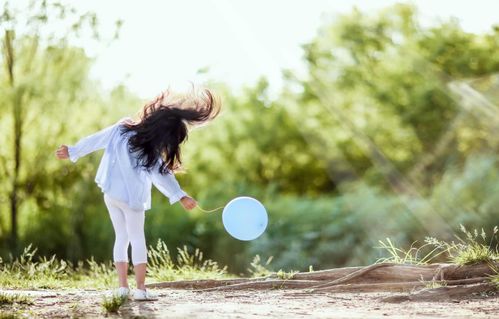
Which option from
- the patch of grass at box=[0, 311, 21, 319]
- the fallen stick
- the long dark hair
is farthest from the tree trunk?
the fallen stick

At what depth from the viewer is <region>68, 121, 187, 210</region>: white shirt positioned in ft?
16.3

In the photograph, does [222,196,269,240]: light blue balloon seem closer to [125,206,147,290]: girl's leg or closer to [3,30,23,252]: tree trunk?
[125,206,147,290]: girl's leg

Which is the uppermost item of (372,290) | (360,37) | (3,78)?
(360,37)

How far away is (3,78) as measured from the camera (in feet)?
49.3

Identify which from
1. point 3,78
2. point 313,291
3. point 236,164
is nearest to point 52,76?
point 3,78

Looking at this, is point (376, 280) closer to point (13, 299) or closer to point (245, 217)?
point (245, 217)

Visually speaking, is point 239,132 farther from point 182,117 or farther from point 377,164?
point 182,117

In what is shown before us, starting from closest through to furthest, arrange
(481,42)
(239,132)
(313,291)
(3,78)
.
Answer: (313,291) < (3,78) < (481,42) < (239,132)

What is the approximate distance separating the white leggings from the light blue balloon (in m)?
0.69

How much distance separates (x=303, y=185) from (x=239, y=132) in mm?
2885

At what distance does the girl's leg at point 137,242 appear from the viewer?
4922mm

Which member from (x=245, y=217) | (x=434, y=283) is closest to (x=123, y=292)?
(x=245, y=217)

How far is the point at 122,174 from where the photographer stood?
5008 mm

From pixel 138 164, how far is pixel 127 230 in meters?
0.47
